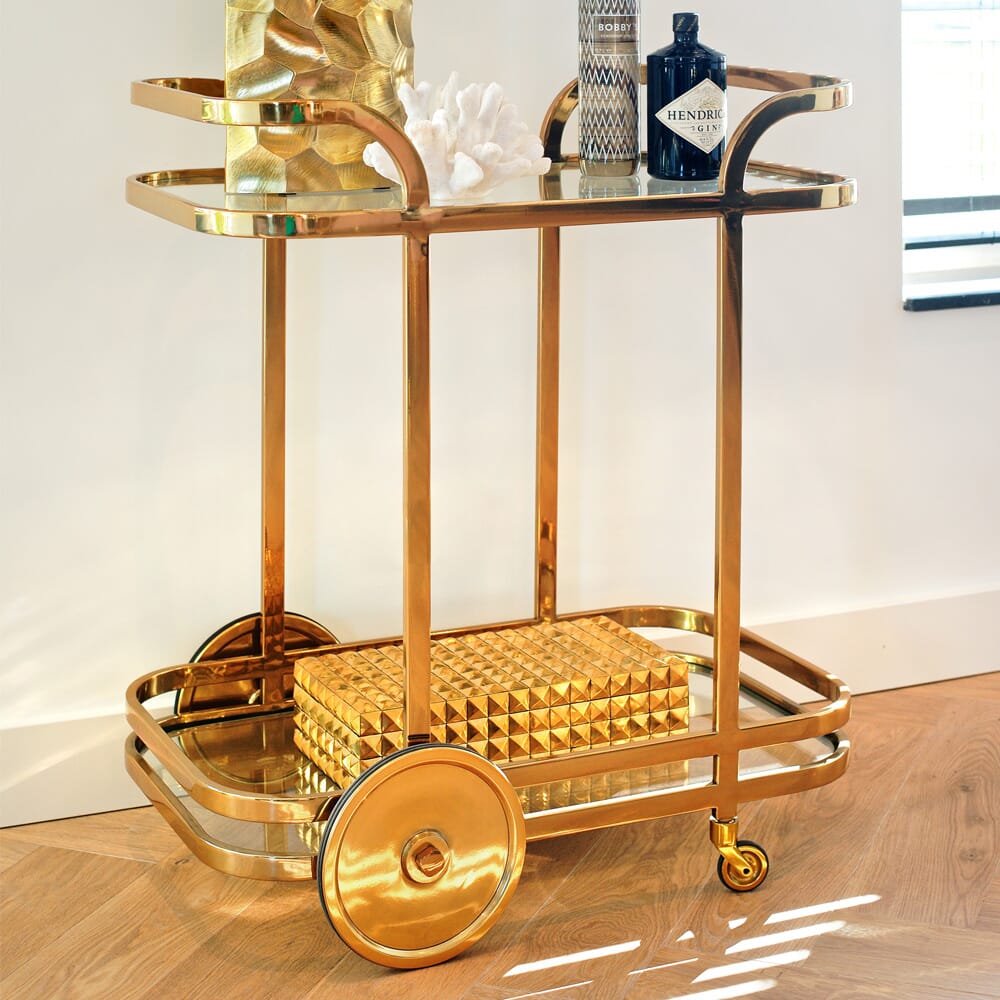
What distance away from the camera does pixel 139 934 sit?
1.56 metres

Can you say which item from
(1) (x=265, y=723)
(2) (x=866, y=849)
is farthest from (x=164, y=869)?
(2) (x=866, y=849)

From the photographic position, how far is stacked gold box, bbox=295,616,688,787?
1604mm

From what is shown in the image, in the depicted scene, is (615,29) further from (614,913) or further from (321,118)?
(614,913)

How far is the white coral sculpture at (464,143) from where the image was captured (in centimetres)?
137

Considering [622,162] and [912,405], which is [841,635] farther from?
[622,162]

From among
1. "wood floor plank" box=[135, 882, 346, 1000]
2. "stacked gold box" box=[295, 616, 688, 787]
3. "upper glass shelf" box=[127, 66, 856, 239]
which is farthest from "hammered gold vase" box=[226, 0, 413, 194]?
"wood floor plank" box=[135, 882, 346, 1000]

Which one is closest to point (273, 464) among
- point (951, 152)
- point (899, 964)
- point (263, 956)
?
point (263, 956)

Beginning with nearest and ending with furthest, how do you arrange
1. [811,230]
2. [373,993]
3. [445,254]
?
[373,993] → [445,254] → [811,230]

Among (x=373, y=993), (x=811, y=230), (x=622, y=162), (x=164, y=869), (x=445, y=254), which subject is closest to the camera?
(x=373, y=993)

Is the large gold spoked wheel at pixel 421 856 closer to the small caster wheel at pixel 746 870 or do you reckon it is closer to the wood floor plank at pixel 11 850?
the small caster wheel at pixel 746 870

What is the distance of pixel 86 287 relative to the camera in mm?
1763

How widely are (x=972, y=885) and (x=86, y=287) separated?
4.20 feet

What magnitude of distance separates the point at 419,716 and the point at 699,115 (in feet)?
2.27

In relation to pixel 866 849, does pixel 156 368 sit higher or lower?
higher
